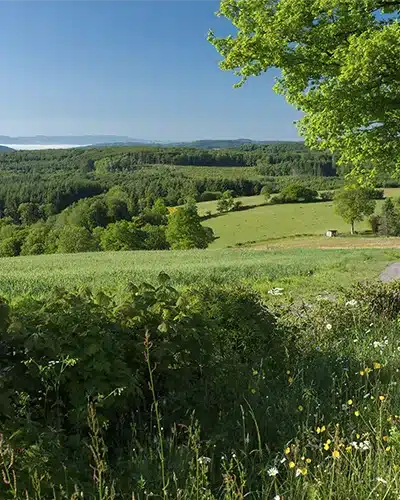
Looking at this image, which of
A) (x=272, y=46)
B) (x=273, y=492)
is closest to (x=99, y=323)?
(x=273, y=492)

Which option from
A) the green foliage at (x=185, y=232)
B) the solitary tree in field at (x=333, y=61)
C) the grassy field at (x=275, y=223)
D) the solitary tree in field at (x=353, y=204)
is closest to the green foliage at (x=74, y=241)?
the green foliage at (x=185, y=232)

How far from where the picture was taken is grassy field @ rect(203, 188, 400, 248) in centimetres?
8250

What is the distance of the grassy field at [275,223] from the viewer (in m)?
82.5

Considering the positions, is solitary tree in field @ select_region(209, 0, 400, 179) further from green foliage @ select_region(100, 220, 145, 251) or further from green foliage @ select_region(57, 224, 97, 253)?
green foliage @ select_region(57, 224, 97, 253)

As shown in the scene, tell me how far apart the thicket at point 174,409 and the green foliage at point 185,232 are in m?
70.1

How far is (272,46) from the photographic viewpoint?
35.8 feet

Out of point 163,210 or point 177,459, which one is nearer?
point 177,459

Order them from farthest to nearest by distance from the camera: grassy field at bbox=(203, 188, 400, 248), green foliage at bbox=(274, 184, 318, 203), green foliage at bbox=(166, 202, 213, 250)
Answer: green foliage at bbox=(274, 184, 318, 203) → grassy field at bbox=(203, 188, 400, 248) → green foliage at bbox=(166, 202, 213, 250)

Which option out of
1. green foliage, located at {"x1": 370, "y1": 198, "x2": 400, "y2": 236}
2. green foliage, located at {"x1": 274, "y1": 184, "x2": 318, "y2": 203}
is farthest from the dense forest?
green foliage, located at {"x1": 274, "y1": 184, "x2": 318, "y2": 203}

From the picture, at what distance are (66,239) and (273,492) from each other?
80.4 m

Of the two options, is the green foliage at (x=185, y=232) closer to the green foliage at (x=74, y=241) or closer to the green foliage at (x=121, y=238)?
the green foliage at (x=121, y=238)

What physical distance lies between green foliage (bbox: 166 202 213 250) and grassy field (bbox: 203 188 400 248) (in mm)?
5020

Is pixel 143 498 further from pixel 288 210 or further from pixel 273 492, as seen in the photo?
pixel 288 210

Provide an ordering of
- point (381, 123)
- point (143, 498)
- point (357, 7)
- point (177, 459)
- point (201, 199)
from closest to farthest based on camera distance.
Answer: point (143, 498) → point (177, 459) → point (357, 7) → point (381, 123) → point (201, 199)
